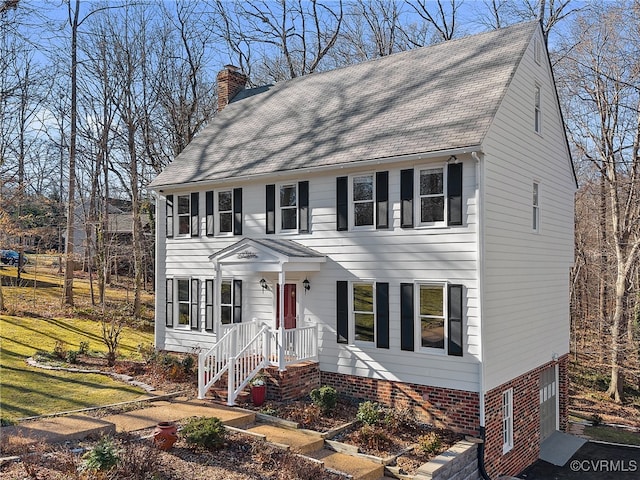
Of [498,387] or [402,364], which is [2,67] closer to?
[402,364]

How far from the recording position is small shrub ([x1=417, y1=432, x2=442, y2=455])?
9.94m

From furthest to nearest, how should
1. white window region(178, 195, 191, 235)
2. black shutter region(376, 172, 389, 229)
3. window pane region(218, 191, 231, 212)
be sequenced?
1. white window region(178, 195, 191, 235)
2. window pane region(218, 191, 231, 212)
3. black shutter region(376, 172, 389, 229)

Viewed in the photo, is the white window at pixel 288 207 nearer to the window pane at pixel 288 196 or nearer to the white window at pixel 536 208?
the window pane at pixel 288 196

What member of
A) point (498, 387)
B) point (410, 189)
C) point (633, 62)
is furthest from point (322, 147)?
point (633, 62)

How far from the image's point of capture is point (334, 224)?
13.1m

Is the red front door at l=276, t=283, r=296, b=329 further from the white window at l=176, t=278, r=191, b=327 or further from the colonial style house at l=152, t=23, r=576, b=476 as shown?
the white window at l=176, t=278, r=191, b=327

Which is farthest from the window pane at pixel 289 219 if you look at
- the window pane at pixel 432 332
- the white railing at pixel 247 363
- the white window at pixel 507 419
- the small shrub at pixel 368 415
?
the white window at pixel 507 419

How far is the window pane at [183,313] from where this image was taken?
53.0 feet

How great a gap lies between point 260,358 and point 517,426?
21.1 feet

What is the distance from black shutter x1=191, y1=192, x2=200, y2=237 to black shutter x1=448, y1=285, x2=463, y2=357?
819 centimetres

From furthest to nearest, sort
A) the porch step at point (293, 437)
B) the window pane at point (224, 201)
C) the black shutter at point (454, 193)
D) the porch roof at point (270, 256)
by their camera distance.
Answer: the window pane at point (224, 201), the porch roof at point (270, 256), the black shutter at point (454, 193), the porch step at point (293, 437)

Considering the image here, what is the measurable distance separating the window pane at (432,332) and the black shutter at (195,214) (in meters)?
7.70

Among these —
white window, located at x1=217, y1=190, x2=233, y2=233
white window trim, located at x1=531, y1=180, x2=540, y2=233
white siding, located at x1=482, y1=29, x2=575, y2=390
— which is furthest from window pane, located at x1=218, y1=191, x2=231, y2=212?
white window trim, located at x1=531, y1=180, x2=540, y2=233

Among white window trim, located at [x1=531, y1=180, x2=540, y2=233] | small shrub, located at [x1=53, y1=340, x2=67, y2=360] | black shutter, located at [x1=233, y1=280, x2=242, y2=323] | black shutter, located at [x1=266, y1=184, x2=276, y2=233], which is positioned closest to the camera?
white window trim, located at [x1=531, y1=180, x2=540, y2=233]
